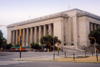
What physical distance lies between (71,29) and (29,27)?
33071 mm

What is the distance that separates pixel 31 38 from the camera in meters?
96.0

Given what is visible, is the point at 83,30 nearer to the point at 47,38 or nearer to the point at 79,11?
the point at 79,11

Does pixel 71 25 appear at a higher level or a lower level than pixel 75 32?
higher

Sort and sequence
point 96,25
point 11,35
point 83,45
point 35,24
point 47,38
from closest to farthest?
point 47,38 < point 83,45 < point 96,25 < point 35,24 < point 11,35

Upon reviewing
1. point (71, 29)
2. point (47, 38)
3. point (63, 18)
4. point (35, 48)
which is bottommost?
point (35, 48)

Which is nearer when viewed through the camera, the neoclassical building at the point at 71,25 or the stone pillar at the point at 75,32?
the neoclassical building at the point at 71,25

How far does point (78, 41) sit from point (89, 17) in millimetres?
15464

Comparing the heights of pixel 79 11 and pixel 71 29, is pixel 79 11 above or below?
above

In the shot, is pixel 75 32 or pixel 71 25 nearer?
pixel 75 32

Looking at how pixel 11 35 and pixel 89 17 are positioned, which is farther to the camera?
pixel 11 35

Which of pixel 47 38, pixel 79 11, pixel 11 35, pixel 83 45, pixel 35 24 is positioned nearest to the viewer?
pixel 47 38

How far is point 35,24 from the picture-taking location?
93.1m

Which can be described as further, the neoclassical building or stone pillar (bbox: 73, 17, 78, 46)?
stone pillar (bbox: 73, 17, 78, 46)

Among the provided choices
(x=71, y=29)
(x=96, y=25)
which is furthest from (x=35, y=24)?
(x=96, y=25)
